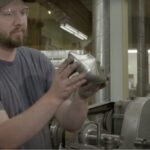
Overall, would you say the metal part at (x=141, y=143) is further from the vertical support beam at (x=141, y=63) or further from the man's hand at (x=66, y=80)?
the vertical support beam at (x=141, y=63)

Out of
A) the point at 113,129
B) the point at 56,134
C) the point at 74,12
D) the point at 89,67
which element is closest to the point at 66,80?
the point at 89,67

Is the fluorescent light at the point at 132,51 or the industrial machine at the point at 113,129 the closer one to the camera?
the industrial machine at the point at 113,129

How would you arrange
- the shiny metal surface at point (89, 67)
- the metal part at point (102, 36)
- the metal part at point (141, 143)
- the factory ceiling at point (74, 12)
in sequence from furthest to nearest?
the factory ceiling at point (74, 12), the metal part at point (102, 36), the metal part at point (141, 143), the shiny metal surface at point (89, 67)

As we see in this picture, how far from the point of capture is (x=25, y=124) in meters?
1.05

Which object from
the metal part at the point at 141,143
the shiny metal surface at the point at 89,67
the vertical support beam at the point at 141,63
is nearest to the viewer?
the shiny metal surface at the point at 89,67

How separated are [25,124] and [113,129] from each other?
2.70 ft

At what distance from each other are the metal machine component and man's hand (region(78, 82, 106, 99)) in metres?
0.21

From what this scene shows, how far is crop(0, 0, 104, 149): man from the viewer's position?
1041 millimetres

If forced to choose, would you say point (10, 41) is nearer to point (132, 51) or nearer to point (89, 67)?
point (89, 67)

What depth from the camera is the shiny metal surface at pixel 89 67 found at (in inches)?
38.4

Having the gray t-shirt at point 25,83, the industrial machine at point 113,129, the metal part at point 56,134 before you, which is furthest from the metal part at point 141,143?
the metal part at point 56,134

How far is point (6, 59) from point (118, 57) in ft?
6.19

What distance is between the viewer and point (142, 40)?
311cm

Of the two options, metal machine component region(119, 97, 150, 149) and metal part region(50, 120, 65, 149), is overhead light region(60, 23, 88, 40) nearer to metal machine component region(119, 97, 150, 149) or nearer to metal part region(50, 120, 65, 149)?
metal part region(50, 120, 65, 149)
